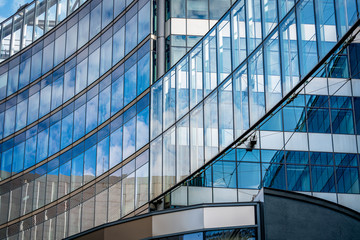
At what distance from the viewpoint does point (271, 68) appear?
1017 inches

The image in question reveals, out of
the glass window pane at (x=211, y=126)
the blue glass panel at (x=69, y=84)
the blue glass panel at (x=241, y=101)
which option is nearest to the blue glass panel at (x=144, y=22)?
the blue glass panel at (x=69, y=84)

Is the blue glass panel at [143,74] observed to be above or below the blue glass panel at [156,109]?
above

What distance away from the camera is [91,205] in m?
40.0

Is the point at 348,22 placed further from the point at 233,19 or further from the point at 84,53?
the point at 84,53

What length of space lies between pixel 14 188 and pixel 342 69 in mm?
25260

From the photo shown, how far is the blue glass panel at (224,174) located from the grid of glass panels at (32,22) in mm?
12420

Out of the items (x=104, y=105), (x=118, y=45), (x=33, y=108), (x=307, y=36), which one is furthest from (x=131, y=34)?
(x=307, y=36)

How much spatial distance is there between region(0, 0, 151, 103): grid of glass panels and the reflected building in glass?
119mm

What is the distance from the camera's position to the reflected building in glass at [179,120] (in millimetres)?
27322

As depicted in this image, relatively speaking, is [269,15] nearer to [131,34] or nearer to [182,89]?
[182,89]

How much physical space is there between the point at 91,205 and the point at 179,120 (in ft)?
31.5

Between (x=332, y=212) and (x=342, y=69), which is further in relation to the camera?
(x=342, y=69)

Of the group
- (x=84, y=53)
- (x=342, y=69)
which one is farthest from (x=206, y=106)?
(x=342, y=69)

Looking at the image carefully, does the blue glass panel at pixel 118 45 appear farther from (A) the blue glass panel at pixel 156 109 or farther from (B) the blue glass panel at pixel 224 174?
(B) the blue glass panel at pixel 224 174
